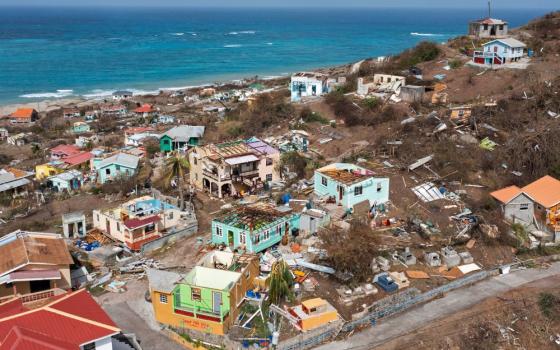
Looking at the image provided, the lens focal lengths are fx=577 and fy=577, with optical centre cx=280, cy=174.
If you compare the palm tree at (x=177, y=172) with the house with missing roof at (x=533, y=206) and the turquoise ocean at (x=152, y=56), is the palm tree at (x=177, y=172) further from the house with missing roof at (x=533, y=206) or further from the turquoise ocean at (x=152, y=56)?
the turquoise ocean at (x=152, y=56)

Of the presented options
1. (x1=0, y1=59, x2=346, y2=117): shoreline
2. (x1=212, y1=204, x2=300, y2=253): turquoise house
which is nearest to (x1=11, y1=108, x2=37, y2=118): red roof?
(x1=0, y1=59, x2=346, y2=117): shoreline

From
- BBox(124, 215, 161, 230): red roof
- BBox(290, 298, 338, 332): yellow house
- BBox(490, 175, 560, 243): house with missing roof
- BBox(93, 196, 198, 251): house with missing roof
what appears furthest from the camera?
BBox(93, 196, 198, 251): house with missing roof

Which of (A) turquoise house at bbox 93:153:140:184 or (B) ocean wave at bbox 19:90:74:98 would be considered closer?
(A) turquoise house at bbox 93:153:140:184

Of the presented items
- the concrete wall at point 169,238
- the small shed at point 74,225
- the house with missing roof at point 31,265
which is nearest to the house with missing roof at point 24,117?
the small shed at point 74,225


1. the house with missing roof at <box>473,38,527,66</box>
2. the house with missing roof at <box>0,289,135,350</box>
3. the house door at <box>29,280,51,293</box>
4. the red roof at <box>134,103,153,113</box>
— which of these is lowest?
the house door at <box>29,280,51,293</box>

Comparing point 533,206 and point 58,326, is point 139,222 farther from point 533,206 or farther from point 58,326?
point 533,206

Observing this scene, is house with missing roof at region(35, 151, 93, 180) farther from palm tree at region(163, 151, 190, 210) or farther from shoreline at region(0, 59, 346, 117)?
shoreline at region(0, 59, 346, 117)

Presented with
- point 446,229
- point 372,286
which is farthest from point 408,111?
point 372,286
